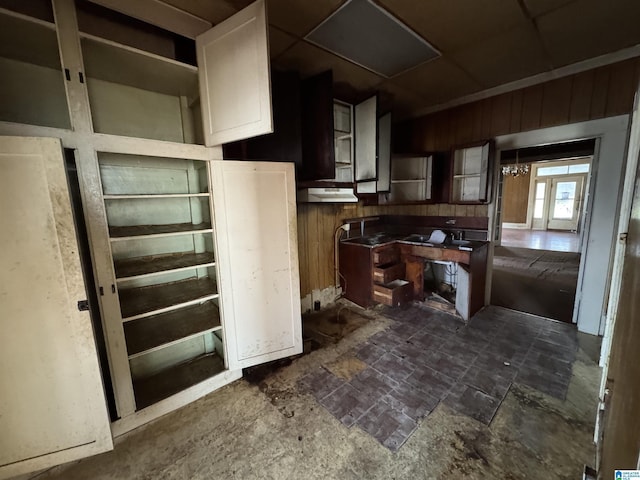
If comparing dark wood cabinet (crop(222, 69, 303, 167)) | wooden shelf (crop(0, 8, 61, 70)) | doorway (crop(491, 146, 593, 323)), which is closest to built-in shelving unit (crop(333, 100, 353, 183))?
dark wood cabinet (crop(222, 69, 303, 167))

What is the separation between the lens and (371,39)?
2.06 meters

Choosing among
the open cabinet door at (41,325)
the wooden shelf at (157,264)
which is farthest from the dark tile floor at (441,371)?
the open cabinet door at (41,325)

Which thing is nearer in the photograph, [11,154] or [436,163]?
[11,154]

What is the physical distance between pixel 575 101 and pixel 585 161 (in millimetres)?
9315

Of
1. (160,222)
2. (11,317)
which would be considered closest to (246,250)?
(160,222)

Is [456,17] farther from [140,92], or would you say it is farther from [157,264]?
[157,264]

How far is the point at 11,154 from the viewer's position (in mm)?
1178

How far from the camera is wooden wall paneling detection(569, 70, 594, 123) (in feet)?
8.21

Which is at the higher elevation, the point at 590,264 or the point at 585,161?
the point at 585,161

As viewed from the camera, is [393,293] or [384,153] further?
[384,153]

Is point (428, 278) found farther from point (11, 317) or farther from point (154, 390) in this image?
point (11, 317)

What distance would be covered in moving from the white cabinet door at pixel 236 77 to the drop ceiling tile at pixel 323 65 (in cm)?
74

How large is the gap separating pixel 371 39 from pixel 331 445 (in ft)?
9.70

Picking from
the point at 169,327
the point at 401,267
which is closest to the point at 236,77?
the point at 169,327
